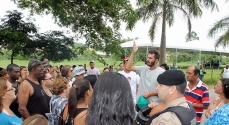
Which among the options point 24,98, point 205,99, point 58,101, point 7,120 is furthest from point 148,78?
point 7,120

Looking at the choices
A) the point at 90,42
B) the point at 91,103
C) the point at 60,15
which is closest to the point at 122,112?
the point at 91,103

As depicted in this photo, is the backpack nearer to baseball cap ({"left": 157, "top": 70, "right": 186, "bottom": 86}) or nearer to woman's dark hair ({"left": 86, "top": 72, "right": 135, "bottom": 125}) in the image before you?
baseball cap ({"left": 157, "top": 70, "right": 186, "bottom": 86})

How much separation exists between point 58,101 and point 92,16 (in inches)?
286

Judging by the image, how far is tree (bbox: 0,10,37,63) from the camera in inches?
401

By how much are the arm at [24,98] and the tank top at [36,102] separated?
0.30 ft

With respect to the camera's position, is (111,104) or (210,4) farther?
(210,4)

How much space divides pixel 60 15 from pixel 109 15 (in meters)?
1.92

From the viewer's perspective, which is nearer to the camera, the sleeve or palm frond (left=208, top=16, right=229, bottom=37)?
the sleeve

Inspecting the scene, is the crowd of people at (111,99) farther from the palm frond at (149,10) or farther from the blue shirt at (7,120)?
the palm frond at (149,10)

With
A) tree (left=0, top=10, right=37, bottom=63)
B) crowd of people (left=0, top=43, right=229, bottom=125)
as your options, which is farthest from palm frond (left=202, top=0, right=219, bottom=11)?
crowd of people (left=0, top=43, right=229, bottom=125)

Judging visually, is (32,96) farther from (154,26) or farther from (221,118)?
(154,26)

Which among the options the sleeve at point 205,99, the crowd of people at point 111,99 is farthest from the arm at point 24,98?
the sleeve at point 205,99

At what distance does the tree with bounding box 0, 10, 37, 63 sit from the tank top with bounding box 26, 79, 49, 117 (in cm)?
680

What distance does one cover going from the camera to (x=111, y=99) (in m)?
1.81
